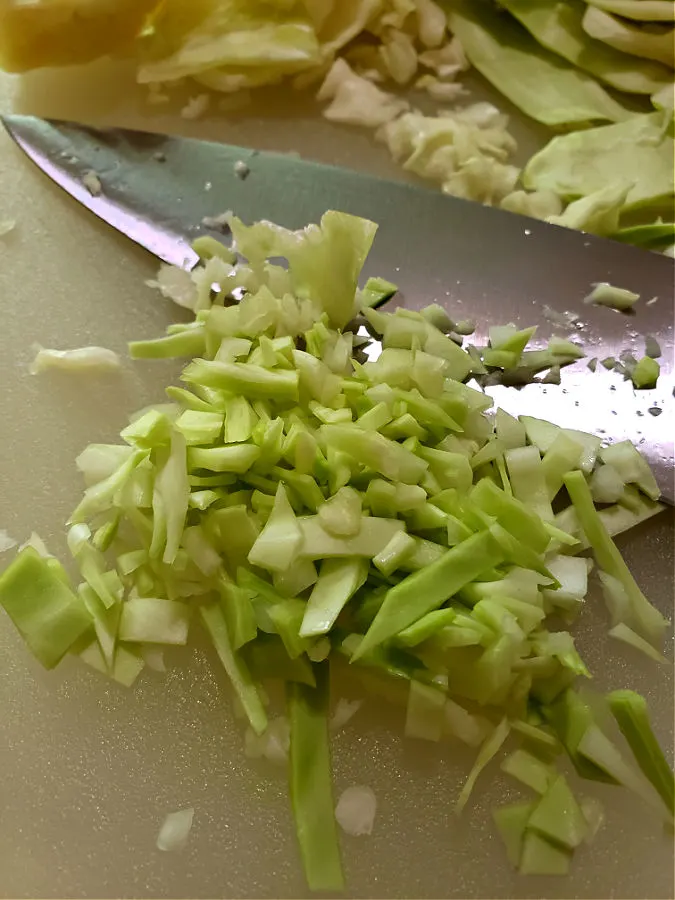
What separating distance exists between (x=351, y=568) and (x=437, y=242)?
1.53 feet

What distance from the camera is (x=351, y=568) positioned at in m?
0.74

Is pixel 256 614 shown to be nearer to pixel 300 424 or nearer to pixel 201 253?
pixel 300 424

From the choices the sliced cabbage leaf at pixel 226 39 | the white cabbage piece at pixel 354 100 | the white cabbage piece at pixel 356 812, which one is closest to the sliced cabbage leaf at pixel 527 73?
the white cabbage piece at pixel 354 100

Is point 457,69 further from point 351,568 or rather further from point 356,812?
point 356,812

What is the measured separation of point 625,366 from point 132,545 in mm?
588

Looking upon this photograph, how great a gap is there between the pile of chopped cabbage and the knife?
9 cm

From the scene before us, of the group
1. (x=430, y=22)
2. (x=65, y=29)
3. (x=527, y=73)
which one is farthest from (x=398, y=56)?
(x=65, y=29)

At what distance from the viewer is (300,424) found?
793 mm

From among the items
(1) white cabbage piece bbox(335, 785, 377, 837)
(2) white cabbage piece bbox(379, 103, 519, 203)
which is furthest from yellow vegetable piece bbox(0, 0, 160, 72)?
(1) white cabbage piece bbox(335, 785, 377, 837)

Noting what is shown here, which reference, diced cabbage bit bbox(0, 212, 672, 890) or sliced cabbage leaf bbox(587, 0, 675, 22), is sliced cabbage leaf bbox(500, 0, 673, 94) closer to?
sliced cabbage leaf bbox(587, 0, 675, 22)

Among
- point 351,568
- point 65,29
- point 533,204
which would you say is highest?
point 65,29

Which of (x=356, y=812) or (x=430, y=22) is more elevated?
(x=430, y=22)

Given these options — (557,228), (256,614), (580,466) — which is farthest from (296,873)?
(557,228)

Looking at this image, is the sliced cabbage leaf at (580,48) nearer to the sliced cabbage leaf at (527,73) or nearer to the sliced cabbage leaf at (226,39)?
the sliced cabbage leaf at (527,73)
